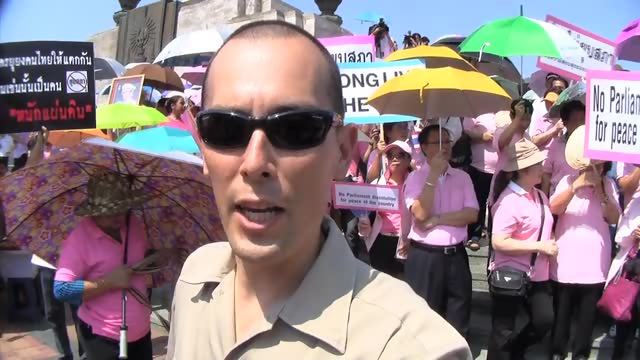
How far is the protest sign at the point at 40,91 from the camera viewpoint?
4961 millimetres

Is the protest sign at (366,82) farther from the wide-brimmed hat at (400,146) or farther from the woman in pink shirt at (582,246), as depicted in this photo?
the woman in pink shirt at (582,246)

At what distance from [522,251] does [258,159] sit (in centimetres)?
354

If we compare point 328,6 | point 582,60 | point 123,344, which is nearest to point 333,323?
point 123,344

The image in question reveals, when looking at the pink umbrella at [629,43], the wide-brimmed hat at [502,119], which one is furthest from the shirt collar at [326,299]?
the wide-brimmed hat at [502,119]

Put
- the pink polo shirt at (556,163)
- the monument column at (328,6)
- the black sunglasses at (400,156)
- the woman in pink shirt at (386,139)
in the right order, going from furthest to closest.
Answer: the monument column at (328,6) → the woman in pink shirt at (386,139) → the black sunglasses at (400,156) → the pink polo shirt at (556,163)

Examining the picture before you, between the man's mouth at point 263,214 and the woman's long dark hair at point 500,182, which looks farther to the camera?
the woman's long dark hair at point 500,182

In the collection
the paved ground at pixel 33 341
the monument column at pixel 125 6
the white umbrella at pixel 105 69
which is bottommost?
the paved ground at pixel 33 341

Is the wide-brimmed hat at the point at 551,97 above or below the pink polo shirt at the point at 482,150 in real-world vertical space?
above

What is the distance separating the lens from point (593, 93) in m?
4.11

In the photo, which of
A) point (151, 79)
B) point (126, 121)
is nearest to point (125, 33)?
point (151, 79)

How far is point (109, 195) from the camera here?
3.21 m

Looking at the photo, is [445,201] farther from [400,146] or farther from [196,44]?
[196,44]

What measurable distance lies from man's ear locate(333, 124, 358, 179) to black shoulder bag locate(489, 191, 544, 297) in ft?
10.5

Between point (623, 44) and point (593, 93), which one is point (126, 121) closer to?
point (593, 93)
